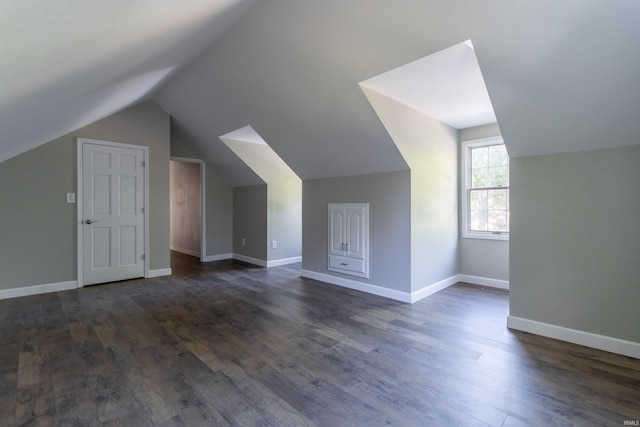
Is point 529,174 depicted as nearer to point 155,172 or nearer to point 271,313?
point 271,313

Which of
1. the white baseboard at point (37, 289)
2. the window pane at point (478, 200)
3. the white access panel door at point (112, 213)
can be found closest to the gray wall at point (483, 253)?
the window pane at point (478, 200)

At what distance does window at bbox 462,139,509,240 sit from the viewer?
410 cm

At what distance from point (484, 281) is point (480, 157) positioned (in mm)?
1743

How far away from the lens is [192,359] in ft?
7.15

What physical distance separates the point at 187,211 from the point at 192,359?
5486mm

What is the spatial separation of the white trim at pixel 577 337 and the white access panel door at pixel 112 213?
4920 millimetres

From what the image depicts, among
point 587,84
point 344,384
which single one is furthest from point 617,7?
point 344,384

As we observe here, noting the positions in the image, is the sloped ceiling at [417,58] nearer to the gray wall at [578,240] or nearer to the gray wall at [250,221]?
the gray wall at [578,240]

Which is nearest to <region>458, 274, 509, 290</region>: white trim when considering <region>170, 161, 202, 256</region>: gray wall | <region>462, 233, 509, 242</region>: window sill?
<region>462, 233, 509, 242</region>: window sill

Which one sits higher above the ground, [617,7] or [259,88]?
[259,88]

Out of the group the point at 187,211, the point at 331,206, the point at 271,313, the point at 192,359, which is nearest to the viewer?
the point at 192,359

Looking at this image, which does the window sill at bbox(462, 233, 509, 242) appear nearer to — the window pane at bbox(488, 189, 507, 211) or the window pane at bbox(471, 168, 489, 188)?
the window pane at bbox(488, 189, 507, 211)

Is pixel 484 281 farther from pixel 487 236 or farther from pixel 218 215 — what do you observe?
pixel 218 215

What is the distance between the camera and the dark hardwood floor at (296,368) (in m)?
1.61
